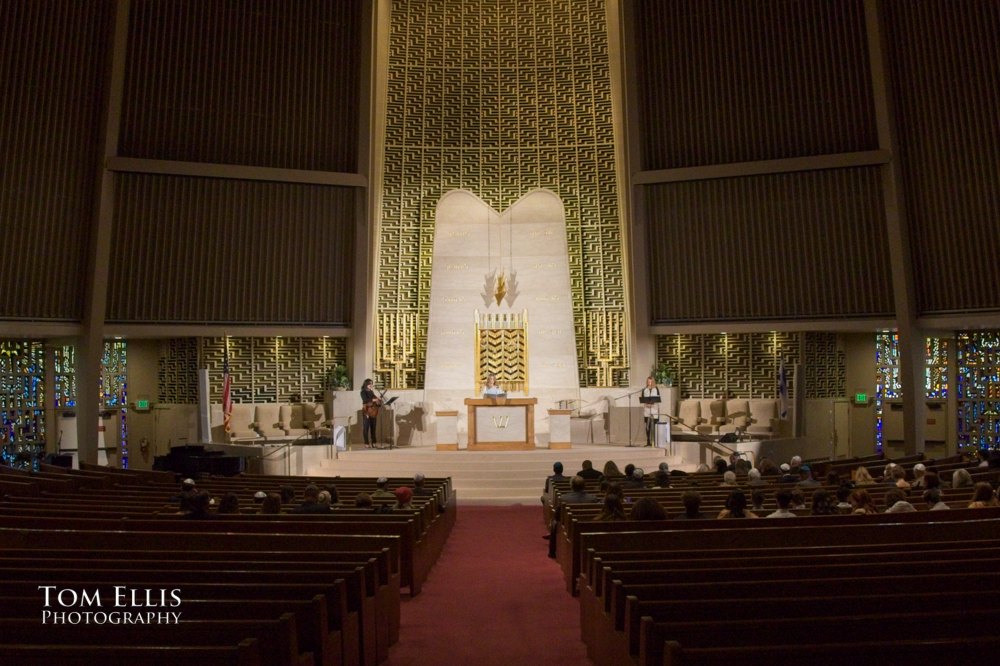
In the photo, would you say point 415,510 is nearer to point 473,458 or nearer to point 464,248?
point 473,458

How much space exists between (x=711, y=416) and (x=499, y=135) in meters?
6.44

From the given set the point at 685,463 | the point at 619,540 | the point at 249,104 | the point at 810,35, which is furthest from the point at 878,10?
the point at 619,540

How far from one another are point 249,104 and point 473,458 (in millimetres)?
7192

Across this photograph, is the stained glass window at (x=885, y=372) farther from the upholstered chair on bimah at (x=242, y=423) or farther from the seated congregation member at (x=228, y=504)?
the seated congregation member at (x=228, y=504)

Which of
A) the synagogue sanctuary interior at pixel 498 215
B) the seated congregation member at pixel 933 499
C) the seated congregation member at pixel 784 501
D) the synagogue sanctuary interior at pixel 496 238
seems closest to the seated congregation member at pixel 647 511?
the seated congregation member at pixel 784 501

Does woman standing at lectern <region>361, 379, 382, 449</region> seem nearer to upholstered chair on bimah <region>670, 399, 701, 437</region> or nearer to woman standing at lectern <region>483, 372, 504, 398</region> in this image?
woman standing at lectern <region>483, 372, 504, 398</region>

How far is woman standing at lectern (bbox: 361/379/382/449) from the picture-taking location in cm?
1530

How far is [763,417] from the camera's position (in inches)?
645

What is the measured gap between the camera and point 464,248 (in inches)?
712

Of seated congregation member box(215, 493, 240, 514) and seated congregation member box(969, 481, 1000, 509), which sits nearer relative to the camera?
seated congregation member box(969, 481, 1000, 509)

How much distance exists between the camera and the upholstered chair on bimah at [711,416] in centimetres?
1634

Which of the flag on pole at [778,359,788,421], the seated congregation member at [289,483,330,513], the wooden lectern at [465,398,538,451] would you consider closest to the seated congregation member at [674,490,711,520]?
the seated congregation member at [289,483,330,513]

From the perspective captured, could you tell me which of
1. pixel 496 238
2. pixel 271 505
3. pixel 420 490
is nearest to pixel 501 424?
pixel 496 238

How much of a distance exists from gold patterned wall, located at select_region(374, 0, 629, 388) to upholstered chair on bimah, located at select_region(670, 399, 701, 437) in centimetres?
132
